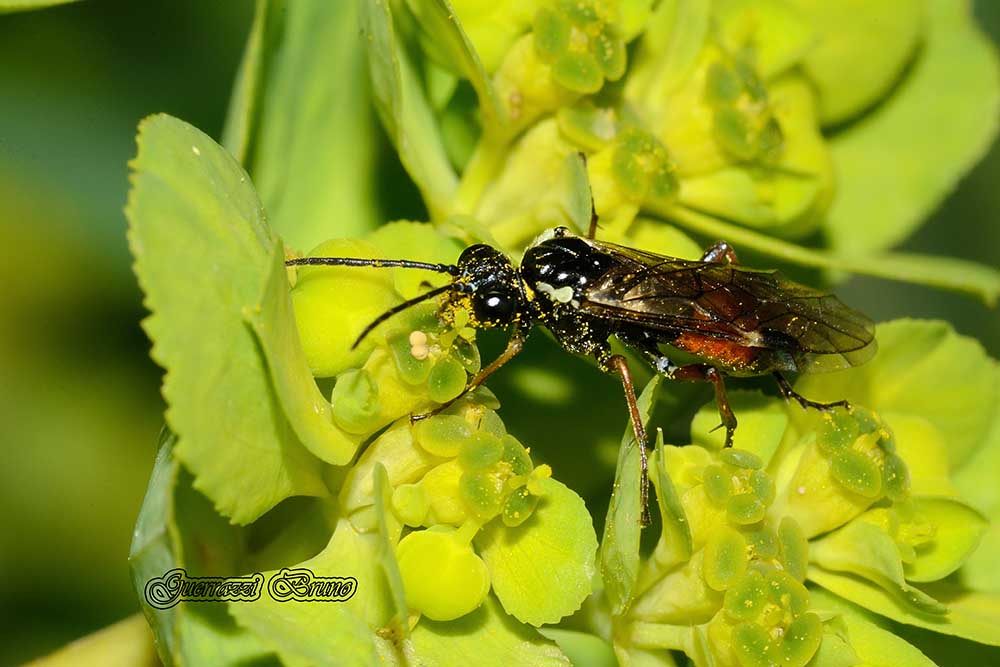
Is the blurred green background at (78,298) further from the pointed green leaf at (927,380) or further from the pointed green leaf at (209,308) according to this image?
the pointed green leaf at (927,380)

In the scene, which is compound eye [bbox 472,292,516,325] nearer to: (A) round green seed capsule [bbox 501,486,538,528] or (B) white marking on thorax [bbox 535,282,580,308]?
A: (B) white marking on thorax [bbox 535,282,580,308]

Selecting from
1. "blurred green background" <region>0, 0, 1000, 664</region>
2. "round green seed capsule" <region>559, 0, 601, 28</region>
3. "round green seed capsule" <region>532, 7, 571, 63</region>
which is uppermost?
"round green seed capsule" <region>559, 0, 601, 28</region>

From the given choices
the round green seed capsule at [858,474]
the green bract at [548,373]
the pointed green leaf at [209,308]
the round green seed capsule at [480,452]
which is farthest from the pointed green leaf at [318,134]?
the round green seed capsule at [858,474]

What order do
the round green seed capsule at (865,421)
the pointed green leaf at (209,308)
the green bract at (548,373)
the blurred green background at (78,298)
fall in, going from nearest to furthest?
the pointed green leaf at (209,308)
the green bract at (548,373)
the round green seed capsule at (865,421)
the blurred green background at (78,298)

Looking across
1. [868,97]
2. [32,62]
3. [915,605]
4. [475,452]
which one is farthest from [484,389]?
[32,62]

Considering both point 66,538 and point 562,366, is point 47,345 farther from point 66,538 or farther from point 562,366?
point 562,366

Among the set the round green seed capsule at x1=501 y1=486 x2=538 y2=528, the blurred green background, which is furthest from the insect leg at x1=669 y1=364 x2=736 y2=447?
the blurred green background

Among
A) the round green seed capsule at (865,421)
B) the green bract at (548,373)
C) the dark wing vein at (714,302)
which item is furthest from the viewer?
the dark wing vein at (714,302)
